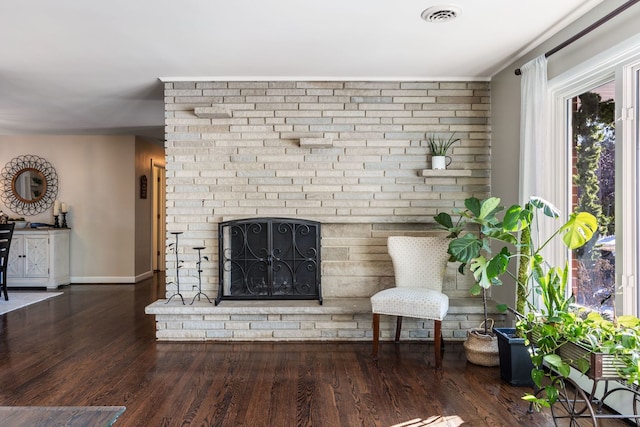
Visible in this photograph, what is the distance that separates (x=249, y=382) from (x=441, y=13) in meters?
2.58

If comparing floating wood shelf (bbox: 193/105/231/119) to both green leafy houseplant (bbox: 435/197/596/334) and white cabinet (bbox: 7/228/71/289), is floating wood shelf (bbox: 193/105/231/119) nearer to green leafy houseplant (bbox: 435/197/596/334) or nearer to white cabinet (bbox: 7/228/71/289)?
green leafy houseplant (bbox: 435/197/596/334)

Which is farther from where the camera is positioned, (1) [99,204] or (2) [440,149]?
(1) [99,204]

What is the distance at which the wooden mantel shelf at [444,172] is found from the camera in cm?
377

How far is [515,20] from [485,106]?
1.24m

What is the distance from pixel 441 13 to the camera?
2.60 metres

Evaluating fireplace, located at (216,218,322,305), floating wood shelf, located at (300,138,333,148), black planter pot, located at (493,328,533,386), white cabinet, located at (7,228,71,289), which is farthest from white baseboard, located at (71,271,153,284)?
black planter pot, located at (493,328,533,386)

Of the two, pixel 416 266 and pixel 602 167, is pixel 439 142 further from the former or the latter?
pixel 602 167

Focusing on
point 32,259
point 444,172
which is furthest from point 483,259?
point 32,259

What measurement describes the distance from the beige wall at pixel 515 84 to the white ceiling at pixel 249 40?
0.08 meters

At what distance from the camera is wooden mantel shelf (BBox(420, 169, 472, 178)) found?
3768 millimetres

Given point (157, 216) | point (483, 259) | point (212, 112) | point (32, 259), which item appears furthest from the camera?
point (157, 216)

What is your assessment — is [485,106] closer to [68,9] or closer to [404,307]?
[404,307]

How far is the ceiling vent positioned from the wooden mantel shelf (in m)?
1.38

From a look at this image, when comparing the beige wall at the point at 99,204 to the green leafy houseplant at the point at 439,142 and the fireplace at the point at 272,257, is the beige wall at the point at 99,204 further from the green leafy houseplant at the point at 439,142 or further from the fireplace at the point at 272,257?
the green leafy houseplant at the point at 439,142
